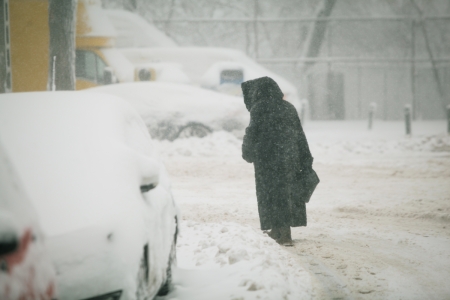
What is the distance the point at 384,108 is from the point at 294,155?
20337mm

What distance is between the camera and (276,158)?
14.8ft

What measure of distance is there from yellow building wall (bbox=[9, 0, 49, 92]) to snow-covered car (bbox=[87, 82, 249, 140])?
4.72 ft

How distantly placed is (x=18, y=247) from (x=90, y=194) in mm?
942

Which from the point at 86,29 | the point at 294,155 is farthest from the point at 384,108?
the point at 294,155

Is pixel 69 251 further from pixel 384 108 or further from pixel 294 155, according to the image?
pixel 384 108

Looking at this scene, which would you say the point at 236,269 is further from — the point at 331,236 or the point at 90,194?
the point at 331,236

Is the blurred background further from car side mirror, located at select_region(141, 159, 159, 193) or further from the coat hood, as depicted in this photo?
car side mirror, located at select_region(141, 159, 159, 193)

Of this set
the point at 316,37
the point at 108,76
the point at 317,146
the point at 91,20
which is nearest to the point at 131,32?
the point at 91,20

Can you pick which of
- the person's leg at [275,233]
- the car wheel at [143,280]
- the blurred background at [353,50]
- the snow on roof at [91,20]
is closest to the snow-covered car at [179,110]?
the snow on roof at [91,20]

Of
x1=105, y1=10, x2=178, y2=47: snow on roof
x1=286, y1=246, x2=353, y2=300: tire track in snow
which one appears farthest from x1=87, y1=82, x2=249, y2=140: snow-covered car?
x1=105, y1=10, x2=178, y2=47: snow on roof

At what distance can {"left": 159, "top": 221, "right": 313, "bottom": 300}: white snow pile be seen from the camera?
310 cm

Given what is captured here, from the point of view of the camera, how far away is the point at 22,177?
2301 millimetres

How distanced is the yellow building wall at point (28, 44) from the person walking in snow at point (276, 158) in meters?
9.13

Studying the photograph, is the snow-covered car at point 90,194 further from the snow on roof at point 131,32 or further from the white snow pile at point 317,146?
the snow on roof at point 131,32
